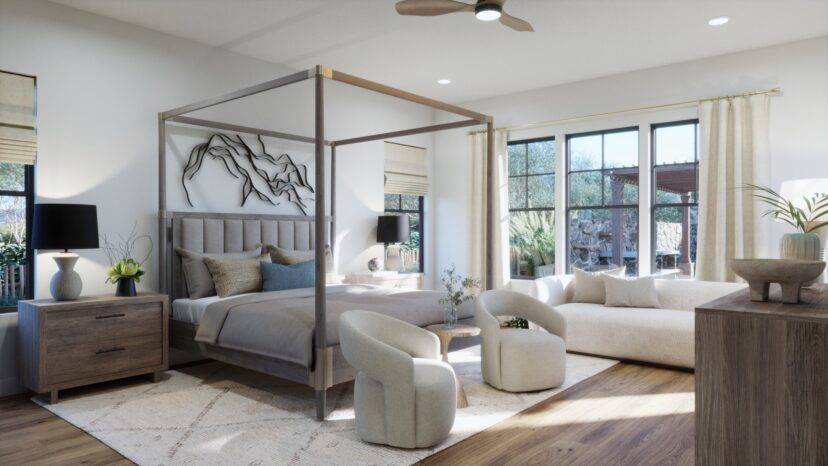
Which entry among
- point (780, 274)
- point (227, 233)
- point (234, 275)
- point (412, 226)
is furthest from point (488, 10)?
point (412, 226)

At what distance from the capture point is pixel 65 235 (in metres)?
3.72

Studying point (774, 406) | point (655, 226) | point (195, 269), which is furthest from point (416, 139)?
point (774, 406)

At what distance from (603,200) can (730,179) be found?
1.31 meters

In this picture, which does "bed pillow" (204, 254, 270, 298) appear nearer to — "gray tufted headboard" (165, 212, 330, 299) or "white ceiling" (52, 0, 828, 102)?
"gray tufted headboard" (165, 212, 330, 299)

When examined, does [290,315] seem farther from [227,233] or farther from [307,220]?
[307,220]

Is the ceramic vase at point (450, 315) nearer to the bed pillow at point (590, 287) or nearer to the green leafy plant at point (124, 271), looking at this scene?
the bed pillow at point (590, 287)

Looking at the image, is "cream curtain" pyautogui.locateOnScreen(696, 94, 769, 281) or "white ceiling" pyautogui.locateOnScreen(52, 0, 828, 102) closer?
"white ceiling" pyautogui.locateOnScreen(52, 0, 828, 102)

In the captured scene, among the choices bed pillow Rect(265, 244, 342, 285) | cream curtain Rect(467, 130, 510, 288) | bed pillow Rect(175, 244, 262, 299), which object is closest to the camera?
bed pillow Rect(175, 244, 262, 299)

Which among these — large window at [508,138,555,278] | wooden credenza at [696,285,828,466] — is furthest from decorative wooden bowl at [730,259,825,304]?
large window at [508,138,555,278]

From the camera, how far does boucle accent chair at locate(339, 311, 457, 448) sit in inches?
114

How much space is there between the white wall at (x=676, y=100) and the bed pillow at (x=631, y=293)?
83cm

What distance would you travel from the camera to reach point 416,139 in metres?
7.34

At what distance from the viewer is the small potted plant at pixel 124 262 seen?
13.7ft

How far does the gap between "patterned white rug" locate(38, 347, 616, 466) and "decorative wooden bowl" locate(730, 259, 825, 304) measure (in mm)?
1724
